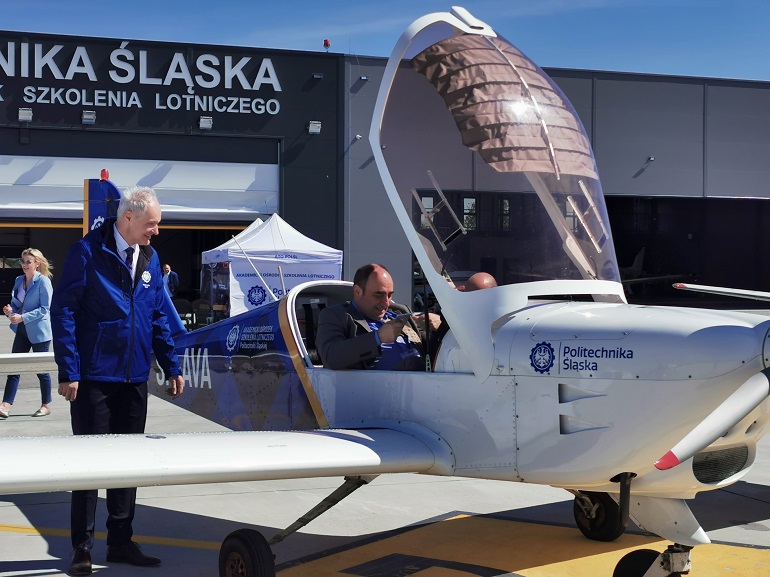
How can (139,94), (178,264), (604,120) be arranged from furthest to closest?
(178,264), (604,120), (139,94)

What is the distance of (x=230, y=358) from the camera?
5.57 meters

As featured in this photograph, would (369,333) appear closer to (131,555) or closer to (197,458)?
(197,458)

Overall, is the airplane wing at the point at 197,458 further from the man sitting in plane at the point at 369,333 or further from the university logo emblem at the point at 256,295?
the university logo emblem at the point at 256,295

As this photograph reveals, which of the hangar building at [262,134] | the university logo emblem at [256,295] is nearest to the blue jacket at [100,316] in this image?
the university logo emblem at [256,295]

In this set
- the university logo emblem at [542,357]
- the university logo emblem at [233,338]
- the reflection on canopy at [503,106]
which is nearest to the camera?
the university logo emblem at [542,357]

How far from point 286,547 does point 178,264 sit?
30.9m

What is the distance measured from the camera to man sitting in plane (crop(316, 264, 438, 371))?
14.8 feet

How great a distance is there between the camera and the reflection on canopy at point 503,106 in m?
4.35

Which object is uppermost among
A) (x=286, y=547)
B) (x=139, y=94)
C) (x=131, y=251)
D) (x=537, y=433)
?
(x=139, y=94)

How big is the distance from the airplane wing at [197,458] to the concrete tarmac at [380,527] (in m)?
0.13

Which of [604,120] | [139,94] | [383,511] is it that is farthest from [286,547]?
[604,120]

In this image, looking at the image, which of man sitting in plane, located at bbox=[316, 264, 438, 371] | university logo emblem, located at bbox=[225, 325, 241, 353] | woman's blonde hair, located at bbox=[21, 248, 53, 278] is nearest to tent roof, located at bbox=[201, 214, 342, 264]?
woman's blonde hair, located at bbox=[21, 248, 53, 278]

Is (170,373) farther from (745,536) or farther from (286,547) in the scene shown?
(745,536)

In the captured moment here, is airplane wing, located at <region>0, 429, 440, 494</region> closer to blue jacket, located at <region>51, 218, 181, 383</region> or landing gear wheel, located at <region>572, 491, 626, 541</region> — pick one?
blue jacket, located at <region>51, 218, 181, 383</region>
